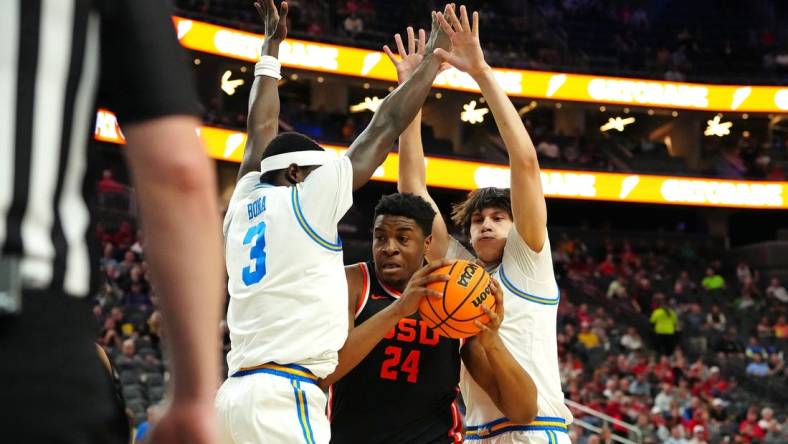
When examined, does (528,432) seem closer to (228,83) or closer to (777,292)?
(777,292)

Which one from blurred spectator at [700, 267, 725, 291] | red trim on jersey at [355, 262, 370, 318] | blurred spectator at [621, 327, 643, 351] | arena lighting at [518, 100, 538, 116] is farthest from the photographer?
arena lighting at [518, 100, 538, 116]

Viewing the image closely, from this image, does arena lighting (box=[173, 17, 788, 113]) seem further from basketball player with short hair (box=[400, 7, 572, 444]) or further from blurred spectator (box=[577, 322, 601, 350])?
basketball player with short hair (box=[400, 7, 572, 444])

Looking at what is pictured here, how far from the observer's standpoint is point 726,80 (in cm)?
3109

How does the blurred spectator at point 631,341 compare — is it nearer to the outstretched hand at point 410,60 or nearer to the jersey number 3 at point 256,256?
the outstretched hand at point 410,60

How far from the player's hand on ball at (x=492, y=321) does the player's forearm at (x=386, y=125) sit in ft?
2.42

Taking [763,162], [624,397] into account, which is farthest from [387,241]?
[763,162]

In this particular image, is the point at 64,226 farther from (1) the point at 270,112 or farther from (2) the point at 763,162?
(2) the point at 763,162

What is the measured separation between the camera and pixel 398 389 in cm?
473

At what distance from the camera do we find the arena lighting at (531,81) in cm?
2519

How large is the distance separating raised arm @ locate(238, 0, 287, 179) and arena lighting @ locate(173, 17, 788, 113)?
19.0 metres

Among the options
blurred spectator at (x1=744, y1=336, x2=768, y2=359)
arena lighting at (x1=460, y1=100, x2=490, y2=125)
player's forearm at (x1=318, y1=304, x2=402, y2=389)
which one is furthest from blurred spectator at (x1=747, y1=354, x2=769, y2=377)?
player's forearm at (x1=318, y1=304, x2=402, y2=389)

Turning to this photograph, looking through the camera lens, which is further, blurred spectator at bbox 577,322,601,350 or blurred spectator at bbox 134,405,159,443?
blurred spectator at bbox 577,322,601,350

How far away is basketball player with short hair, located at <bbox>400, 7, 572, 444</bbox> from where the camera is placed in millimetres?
4750

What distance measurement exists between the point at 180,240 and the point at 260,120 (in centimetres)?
375
